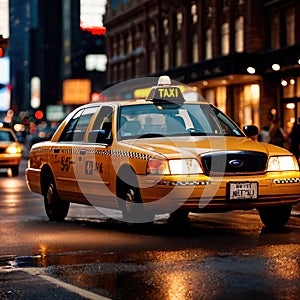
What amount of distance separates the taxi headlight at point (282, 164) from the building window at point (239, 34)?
32.8m

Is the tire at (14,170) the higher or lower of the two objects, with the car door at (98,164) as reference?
lower

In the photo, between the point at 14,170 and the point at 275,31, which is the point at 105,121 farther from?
the point at 275,31

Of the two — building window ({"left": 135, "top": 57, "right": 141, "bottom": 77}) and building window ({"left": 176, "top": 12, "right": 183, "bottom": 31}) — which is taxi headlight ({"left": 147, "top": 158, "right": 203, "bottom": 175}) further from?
building window ({"left": 135, "top": 57, "right": 141, "bottom": 77})

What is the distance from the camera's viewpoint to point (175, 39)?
5300 centimetres

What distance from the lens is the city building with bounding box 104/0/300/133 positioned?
40.2 metres

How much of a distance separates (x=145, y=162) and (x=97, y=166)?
51.7 inches

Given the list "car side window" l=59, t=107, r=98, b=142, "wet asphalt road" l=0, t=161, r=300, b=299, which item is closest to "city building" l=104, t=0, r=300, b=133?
"car side window" l=59, t=107, r=98, b=142

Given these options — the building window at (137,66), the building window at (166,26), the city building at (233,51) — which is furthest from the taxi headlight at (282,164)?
the building window at (137,66)

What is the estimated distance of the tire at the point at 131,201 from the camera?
36.9 ft

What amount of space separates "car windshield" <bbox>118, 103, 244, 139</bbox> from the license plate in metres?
1.31

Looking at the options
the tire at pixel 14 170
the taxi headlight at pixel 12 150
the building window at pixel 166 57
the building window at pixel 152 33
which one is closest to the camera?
the taxi headlight at pixel 12 150

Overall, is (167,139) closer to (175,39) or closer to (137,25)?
(175,39)

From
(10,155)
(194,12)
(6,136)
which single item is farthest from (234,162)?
(194,12)

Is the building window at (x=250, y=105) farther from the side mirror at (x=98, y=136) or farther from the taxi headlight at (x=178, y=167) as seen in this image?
the taxi headlight at (x=178, y=167)
